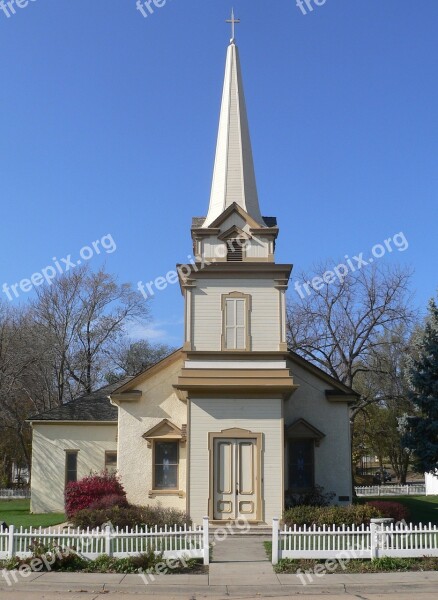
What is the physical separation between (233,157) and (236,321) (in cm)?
611

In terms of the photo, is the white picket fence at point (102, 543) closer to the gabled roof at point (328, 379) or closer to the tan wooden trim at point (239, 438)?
the tan wooden trim at point (239, 438)

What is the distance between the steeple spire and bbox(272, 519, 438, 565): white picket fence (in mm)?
10722

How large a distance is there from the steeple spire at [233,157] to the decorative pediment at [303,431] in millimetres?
6937

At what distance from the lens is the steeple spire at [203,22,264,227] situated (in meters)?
22.4

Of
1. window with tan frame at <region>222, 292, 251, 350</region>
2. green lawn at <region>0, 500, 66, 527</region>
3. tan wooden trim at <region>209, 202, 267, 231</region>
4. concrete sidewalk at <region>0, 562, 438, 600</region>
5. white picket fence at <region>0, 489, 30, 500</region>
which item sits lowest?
white picket fence at <region>0, 489, 30, 500</region>

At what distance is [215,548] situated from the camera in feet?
53.5

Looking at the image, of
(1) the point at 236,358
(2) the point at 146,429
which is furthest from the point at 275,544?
(2) the point at 146,429

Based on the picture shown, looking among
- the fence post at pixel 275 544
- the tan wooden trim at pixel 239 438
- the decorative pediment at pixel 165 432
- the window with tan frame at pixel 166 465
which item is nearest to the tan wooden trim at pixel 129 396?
the decorative pediment at pixel 165 432

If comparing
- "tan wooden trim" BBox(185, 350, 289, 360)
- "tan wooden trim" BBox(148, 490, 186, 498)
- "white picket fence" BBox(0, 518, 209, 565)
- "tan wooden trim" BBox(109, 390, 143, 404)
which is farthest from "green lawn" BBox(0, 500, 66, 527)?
"white picket fence" BBox(0, 518, 209, 565)

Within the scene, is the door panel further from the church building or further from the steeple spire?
the steeple spire

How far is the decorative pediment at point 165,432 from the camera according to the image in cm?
2214

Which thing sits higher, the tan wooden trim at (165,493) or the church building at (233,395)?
the church building at (233,395)

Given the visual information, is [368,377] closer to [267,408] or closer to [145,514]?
[267,408]

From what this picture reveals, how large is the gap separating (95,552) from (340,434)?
11132 mm
